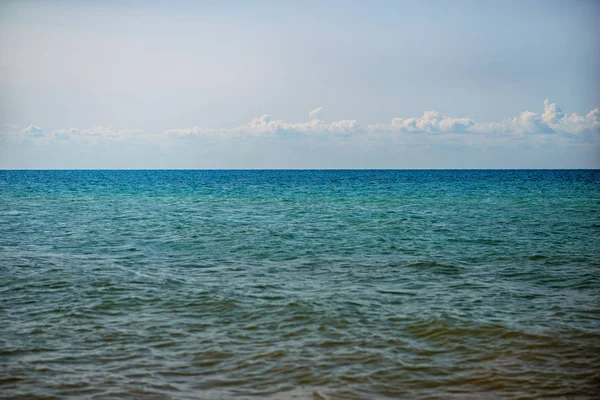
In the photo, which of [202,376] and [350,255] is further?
[350,255]

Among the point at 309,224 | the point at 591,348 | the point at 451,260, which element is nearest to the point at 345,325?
the point at 591,348

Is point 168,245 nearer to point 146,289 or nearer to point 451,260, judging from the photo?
point 146,289

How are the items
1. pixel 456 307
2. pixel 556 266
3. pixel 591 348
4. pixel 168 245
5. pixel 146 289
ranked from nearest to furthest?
pixel 591 348
pixel 456 307
pixel 146 289
pixel 556 266
pixel 168 245

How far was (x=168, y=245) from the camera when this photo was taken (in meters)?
20.3

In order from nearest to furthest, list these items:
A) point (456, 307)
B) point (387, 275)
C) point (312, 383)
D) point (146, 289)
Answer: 1. point (312, 383)
2. point (456, 307)
3. point (146, 289)
4. point (387, 275)

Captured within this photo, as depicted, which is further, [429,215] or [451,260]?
[429,215]

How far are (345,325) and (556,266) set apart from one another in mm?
8859

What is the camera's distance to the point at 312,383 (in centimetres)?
714

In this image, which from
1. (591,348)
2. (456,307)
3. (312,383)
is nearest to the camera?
(312,383)

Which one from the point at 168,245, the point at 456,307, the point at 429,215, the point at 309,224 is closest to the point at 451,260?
the point at 456,307

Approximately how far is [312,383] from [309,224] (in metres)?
20.4

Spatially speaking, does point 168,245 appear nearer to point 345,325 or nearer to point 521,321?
point 345,325

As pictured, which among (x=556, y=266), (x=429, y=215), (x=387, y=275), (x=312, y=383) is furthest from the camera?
(x=429, y=215)

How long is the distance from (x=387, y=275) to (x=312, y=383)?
24.2 feet
